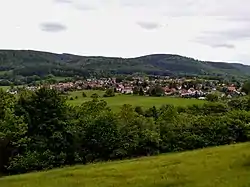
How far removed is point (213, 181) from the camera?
25.2 metres

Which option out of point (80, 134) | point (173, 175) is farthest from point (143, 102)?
point (173, 175)

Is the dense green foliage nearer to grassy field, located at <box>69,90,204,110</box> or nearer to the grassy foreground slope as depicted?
the grassy foreground slope

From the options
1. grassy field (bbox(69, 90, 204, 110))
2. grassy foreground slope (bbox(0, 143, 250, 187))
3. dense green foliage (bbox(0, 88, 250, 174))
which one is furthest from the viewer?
grassy field (bbox(69, 90, 204, 110))

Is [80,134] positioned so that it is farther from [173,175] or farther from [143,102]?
[143,102]

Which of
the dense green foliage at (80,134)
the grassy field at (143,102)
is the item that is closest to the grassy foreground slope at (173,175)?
the dense green foliage at (80,134)

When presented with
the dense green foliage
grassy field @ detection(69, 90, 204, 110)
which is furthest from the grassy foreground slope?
grassy field @ detection(69, 90, 204, 110)

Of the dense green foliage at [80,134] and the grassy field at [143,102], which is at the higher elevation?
the dense green foliage at [80,134]

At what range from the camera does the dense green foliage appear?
174ft

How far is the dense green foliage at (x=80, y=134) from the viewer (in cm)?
5300

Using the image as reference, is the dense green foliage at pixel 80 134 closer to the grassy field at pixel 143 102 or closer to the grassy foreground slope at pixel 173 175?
the grassy foreground slope at pixel 173 175

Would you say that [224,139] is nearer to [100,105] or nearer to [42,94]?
[100,105]

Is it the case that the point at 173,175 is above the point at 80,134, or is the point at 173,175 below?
above

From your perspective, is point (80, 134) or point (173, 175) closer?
point (173, 175)

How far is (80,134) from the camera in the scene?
5831 centimetres
